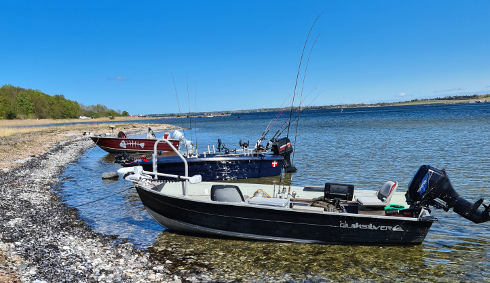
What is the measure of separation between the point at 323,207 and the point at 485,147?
20.6 metres

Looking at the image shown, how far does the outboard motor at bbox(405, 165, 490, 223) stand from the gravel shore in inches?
217

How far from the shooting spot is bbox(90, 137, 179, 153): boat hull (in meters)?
24.2

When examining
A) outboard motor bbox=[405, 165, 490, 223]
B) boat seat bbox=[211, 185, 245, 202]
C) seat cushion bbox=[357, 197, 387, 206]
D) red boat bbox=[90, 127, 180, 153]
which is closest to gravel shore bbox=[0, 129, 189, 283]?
boat seat bbox=[211, 185, 245, 202]

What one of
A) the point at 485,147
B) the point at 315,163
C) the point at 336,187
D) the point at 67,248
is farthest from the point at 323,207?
the point at 485,147

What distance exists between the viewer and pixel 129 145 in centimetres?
2481

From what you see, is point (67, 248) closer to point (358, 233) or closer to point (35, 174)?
point (358, 233)

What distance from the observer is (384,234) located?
7.19 m

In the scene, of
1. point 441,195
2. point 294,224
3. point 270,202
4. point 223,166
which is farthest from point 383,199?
point 223,166

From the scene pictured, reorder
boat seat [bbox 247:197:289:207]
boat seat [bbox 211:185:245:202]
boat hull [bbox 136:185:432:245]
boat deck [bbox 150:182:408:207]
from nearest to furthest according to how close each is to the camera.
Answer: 1. boat hull [bbox 136:185:432:245]
2. boat seat [bbox 247:197:289:207]
3. boat seat [bbox 211:185:245:202]
4. boat deck [bbox 150:182:408:207]

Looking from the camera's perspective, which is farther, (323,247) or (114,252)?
(323,247)

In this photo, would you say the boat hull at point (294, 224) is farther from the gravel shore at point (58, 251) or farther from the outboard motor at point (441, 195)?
the gravel shore at point (58, 251)

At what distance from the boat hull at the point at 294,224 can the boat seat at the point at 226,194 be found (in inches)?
14.9

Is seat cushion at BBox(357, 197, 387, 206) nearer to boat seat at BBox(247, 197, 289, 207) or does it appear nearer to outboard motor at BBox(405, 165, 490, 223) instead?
outboard motor at BBox(405, 165, 490, 223)

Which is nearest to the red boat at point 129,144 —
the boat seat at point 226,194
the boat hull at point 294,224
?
the boat seat at point 226,194
